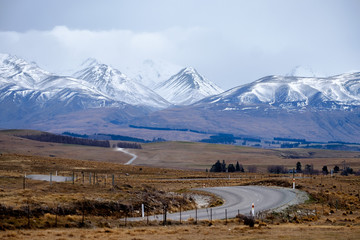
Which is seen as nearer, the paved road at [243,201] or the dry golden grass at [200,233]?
the dry golden grass at [200,233]

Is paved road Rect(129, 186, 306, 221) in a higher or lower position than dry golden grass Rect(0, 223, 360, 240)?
lower

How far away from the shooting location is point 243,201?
165 ft

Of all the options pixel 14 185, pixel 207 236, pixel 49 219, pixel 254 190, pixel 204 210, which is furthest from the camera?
pixel 254 190

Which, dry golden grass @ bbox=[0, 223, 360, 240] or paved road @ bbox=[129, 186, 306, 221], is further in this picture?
paved road @ bbox=[129, 186, 306, 221]

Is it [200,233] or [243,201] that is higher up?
[200,233]

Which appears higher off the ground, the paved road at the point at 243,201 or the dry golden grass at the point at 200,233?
the dry golden grass at the point at 200,233

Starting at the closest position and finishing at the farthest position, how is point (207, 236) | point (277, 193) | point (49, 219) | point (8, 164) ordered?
point (207, 236) < point (49, 219) < point (277, 193) < point (8, 164)

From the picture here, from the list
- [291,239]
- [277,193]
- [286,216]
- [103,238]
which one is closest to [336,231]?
[291,239]

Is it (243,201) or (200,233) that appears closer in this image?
(200,233)

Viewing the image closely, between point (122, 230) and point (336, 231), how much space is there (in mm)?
11450

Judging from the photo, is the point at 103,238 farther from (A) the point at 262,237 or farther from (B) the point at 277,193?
(B) the point at 277,193

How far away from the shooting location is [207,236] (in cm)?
2919

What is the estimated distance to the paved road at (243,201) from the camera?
4012cm

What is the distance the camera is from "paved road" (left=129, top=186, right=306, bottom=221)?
40.1 metres
